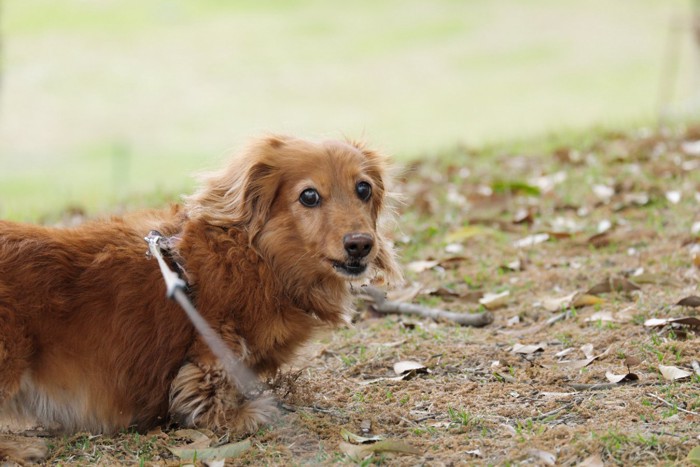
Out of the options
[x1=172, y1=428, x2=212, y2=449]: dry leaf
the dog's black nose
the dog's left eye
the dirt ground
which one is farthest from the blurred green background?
[x1=172, y1=428, x2=212, y2=449]: dry leaf

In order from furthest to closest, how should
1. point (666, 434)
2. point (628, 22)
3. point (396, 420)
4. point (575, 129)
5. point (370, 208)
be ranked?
point (628, 22)
point (575, 129)
point (370, 208)
point (396, 420)
point (666, 434)

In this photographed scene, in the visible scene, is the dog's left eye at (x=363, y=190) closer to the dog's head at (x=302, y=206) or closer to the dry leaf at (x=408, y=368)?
the dog's head at (x=302, y=206)

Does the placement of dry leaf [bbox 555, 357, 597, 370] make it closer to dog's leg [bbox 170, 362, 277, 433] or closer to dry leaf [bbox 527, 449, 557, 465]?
dry leaf [bbox 527, 449, 557, 465]

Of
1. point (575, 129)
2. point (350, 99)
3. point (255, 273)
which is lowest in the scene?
point (350, 99)

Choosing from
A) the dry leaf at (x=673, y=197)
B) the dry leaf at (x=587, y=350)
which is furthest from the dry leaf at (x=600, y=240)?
the dry leaf at (x=587, y=350)

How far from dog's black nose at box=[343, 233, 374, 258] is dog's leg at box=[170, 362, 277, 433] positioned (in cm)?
72

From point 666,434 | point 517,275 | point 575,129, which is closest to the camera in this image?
point 666,434

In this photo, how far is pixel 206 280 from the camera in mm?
3777

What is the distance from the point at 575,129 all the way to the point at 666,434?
24.0ft

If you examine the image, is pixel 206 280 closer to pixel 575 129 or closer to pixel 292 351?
pixel 292 351

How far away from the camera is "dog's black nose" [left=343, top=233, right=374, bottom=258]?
148 inches

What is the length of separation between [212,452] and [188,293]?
67 cm

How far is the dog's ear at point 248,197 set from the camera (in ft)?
13.0

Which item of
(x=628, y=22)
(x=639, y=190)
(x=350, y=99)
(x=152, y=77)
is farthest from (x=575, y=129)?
(x=628, y=22)
